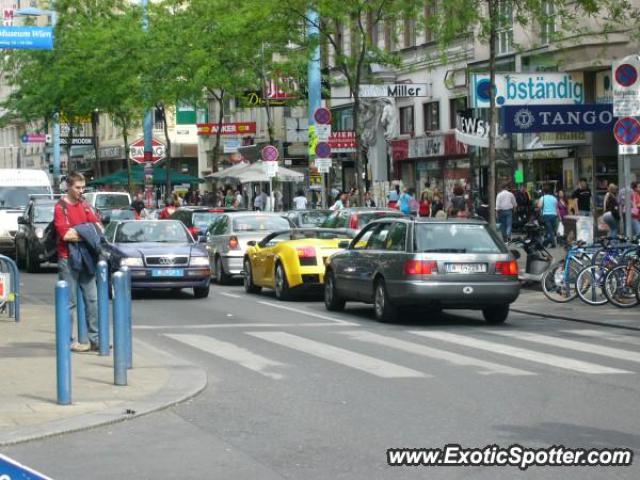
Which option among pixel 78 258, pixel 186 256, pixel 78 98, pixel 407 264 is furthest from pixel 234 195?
pixel 78 258

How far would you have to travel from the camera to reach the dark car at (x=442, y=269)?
1894 cm

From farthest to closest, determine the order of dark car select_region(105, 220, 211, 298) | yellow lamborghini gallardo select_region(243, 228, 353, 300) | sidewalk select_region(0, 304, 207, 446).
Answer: dark car select_region(105, 220, 211, 298)
yellow lamborghini gallardo select_region(243, 228, 353, 300)
sidewalk select_region(0, 304, 207, 446)

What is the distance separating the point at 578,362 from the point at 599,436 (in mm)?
4835

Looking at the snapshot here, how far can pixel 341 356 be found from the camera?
15.2m

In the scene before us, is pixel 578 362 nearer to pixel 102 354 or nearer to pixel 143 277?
pixel 102 354

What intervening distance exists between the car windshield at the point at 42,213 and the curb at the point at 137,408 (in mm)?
20730

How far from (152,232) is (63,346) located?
14.9 m

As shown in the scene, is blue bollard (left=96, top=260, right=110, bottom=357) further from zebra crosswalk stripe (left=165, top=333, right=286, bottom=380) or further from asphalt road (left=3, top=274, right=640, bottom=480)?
zebra crosswalk stripe (left=165, top=333, right=286, bottom=380)

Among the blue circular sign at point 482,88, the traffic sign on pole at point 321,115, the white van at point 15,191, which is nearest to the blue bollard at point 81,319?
the blue circular sign at point 482,88

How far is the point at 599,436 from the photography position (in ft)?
32.1

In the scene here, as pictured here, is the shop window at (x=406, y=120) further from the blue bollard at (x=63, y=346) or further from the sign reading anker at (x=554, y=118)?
the blue bollard at (x=63, y=346)

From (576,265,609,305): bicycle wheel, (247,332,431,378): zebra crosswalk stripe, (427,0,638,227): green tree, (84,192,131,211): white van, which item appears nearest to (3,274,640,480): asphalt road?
(247,332,431,378): zebra crosswalk stripe

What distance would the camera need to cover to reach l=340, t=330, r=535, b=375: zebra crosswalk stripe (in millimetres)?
13891
